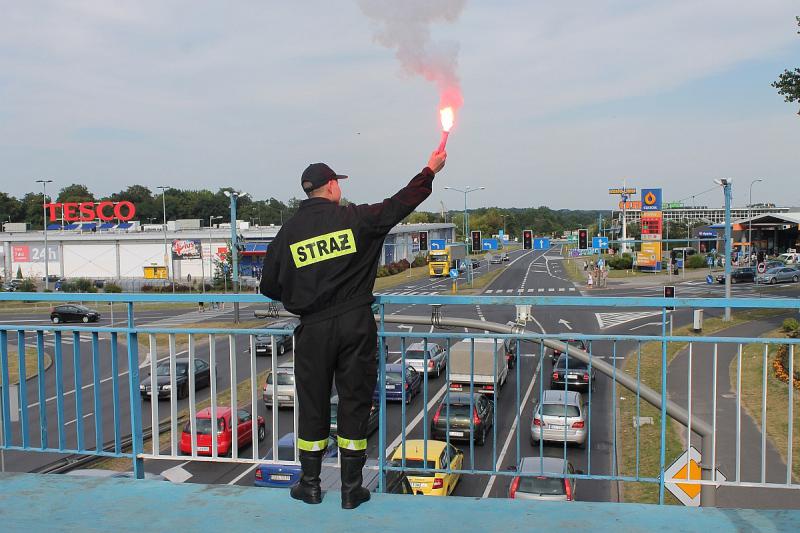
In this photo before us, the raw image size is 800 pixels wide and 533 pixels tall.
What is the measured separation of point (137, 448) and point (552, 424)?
3.30 metres

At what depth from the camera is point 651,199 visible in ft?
275

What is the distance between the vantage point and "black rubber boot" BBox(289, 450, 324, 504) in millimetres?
4223

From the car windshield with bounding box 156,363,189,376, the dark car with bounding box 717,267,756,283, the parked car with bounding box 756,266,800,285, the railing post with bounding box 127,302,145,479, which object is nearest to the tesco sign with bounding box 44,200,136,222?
the dark car with bounding box 717,267,756,283

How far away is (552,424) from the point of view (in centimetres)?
548

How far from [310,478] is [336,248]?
1.50 m

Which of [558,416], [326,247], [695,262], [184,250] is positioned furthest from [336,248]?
[695,262]

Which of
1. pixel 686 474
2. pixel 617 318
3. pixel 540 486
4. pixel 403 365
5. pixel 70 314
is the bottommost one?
pixel 617 318

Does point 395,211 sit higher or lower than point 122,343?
higher

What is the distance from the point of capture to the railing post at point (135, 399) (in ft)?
16.6

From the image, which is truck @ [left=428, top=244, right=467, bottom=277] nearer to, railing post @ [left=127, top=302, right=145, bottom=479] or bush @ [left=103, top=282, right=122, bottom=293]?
bush @ [left=103, top=282, right=122, bottom=293]

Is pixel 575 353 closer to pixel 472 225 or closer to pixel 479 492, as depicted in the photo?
pixel 479 492

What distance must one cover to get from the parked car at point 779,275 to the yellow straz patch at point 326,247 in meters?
65.1

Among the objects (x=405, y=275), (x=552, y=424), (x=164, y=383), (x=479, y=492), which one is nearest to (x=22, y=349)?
(x=164, y=383)

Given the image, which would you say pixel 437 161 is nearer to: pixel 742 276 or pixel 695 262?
pixel 742 276
